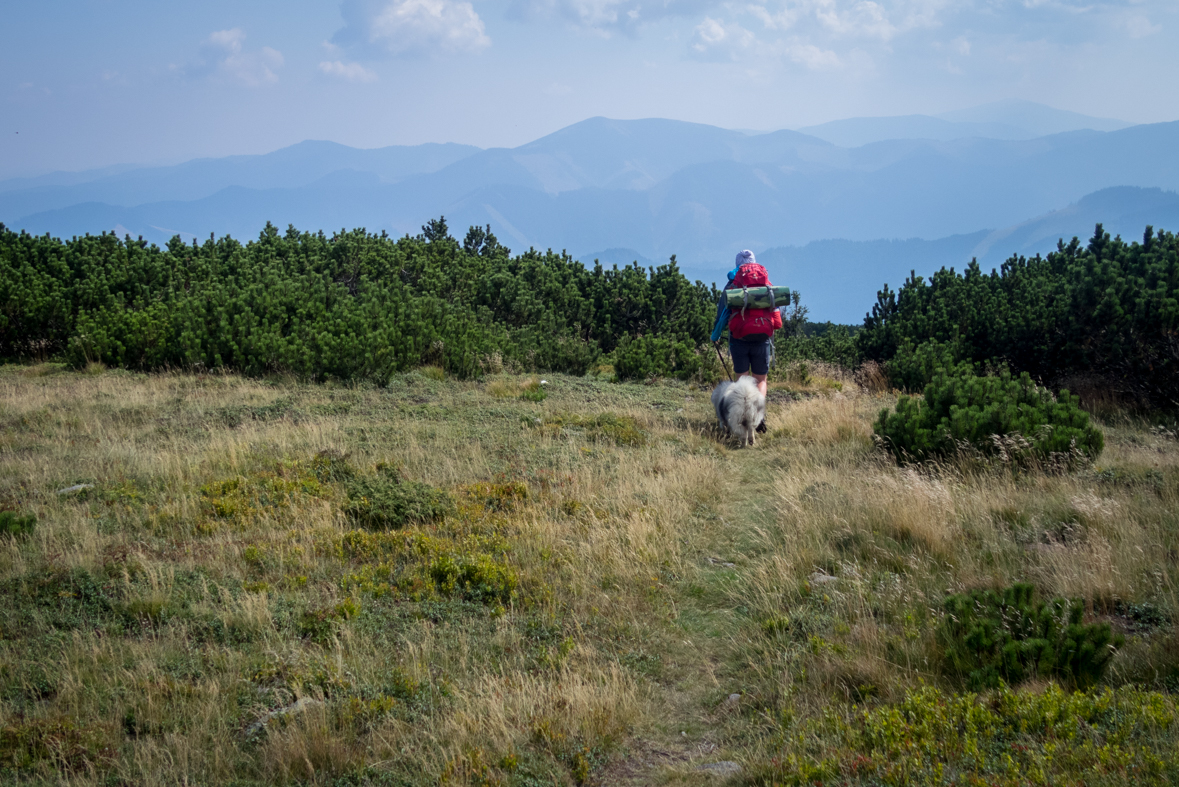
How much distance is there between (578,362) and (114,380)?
918 cm

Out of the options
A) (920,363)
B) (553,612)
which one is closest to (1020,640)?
(553,612)

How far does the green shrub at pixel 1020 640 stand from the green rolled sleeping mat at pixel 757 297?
6075mm

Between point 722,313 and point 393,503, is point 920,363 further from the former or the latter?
point 393,503

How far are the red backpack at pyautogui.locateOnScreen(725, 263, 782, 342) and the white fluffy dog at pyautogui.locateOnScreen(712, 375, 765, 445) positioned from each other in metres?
0.69

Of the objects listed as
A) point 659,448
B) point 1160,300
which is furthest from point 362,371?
point 1160,300

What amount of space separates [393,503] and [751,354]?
579cm

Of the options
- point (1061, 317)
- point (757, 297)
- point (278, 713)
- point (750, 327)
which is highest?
point (757, 297)

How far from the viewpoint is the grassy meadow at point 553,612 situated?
2898 millimetres

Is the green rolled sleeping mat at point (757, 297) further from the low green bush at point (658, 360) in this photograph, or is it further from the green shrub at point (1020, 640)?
the green shrub at point (1020, 640)

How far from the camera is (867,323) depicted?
680 inches

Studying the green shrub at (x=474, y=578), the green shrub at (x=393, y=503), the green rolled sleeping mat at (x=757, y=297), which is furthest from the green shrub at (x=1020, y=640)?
the green rolled sleeping mat at (x=757, y=297)

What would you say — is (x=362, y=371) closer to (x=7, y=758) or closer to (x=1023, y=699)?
(x=7, y=758)

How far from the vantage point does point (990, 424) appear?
7215mm

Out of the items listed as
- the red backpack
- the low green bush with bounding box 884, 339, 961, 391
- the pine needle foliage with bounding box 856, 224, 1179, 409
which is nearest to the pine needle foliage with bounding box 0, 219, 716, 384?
the low green bush with bounding box 884, 339, 961, 391
